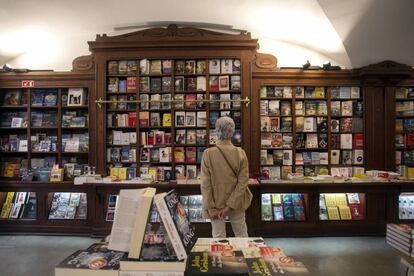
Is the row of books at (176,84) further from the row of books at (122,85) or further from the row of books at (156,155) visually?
the row of books at (156,155)

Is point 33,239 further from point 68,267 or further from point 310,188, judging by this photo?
point 310,188

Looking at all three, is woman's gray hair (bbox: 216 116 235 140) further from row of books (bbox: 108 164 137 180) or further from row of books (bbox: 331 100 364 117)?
row of books (bbox: 331 100 364 117)

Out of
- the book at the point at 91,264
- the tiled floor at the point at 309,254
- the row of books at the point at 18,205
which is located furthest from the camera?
the row of books at the point at 18,205

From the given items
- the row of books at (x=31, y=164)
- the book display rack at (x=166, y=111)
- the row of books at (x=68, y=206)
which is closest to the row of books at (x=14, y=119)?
the row of books at (x=31, y=164)

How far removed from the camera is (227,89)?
4809 millimetres

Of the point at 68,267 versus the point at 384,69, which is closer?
the point at 68,267

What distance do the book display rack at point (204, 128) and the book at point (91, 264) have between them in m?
3.15

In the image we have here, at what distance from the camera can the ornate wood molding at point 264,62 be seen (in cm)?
482

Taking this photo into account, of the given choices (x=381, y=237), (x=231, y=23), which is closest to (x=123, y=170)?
(x=231, y=23)

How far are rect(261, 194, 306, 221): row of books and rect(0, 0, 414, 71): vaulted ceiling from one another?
7.57 ft

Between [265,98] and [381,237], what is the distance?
9.27 feet

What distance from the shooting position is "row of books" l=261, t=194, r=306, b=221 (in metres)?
4.79

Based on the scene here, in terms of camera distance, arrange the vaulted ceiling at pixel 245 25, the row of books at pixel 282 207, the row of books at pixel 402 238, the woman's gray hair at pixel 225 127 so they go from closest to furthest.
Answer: the row of books at pixel 402 238 → the woman's gray hair at pixel 225 127 → the vaulted ceiling at pixel 245 25 → the row of books at pixel 282 207

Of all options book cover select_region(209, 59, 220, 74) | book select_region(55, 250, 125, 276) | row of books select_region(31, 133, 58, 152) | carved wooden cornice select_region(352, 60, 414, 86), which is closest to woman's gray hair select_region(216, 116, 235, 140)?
book select_region(55, 250, 125, 276)
